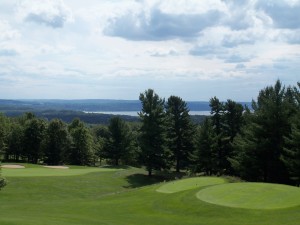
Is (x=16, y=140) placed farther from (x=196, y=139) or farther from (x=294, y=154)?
(x=294, y=154)

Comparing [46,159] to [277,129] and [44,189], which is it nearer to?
[44,189]

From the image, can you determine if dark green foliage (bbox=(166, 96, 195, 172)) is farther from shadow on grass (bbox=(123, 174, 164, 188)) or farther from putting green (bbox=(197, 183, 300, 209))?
putting green (bbox=(197, 183, 300, 209))

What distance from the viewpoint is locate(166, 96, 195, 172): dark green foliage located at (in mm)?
64812

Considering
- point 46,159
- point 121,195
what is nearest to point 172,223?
point 121,195

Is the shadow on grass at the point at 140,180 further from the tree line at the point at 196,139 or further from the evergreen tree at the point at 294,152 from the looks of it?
the evergreen tree at the point at 294,152

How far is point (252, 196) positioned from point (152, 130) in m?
33.3

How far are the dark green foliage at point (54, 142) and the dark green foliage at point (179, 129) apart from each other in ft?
88.8

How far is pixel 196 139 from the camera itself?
55.9m

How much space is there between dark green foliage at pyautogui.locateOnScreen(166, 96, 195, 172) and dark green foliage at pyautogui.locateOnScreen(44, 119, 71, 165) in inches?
1066

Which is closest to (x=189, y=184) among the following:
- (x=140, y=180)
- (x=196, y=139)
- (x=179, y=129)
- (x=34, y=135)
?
(x=140, y=180)

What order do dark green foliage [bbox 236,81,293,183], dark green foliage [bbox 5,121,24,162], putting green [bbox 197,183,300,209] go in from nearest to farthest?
1. putting green [bbox 197,183,300,209]
2. dark green foliage [bbox 236,81,293,183]
3. dark green foliage [bbox 5,121,24,162]

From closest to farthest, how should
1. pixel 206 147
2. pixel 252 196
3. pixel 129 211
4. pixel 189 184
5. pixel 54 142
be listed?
→ pixel 252 196 → pixel 129 211 → pixel 189 184 → pixel 206 147 → pixel 54 142

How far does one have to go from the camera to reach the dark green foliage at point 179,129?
64812 mm

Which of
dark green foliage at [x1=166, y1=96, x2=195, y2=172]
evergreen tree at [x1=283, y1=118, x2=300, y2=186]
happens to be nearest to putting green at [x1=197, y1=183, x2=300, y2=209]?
evergreen tree at [x1=283, y1=118, x2=300, y2=186]
